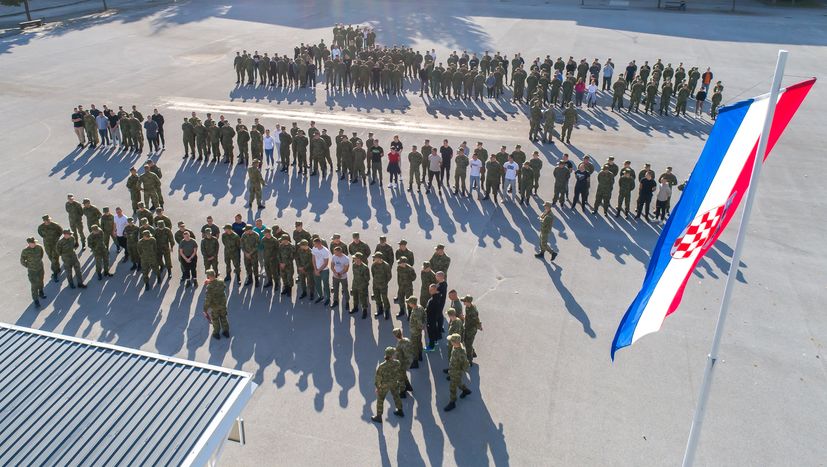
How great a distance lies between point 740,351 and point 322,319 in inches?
280

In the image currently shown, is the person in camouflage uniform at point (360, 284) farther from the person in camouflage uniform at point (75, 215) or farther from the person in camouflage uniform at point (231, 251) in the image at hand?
the person in camouflage uniform at point (75, 215)

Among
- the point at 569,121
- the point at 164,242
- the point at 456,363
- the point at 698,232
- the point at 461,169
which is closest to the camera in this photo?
the point at 698,232

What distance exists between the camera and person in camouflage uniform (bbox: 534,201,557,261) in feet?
43.1

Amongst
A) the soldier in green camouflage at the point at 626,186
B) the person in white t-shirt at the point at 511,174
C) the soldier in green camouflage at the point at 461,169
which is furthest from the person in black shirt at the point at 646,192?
the soldier in green camouflage at the point at 461,169

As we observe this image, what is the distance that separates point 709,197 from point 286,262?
810 centimetres

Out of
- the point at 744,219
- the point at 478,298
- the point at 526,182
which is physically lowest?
the point at 478,298

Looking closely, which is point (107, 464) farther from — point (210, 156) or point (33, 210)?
point (210, 156)

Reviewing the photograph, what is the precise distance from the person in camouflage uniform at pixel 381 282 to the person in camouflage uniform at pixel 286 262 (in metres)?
1.63

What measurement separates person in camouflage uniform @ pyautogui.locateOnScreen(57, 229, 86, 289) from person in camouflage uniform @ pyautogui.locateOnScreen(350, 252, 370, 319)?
5316 mm

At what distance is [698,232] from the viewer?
226 inches

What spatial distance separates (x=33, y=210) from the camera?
51.5 feet

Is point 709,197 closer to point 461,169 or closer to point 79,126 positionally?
point 461,169

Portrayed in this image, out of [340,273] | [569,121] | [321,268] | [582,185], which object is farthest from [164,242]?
[569,121]

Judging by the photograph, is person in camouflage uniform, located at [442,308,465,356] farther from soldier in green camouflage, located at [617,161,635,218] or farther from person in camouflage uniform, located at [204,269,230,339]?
soldier in green camouflage, located at [617,161,635,218]
